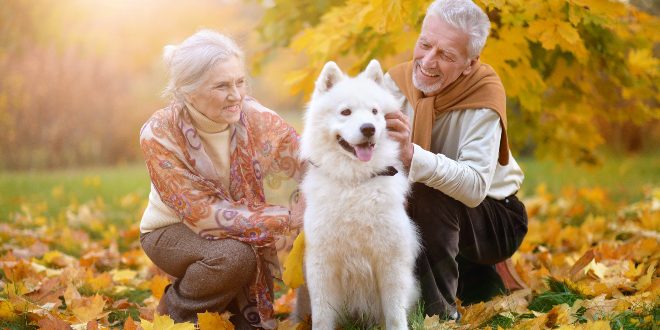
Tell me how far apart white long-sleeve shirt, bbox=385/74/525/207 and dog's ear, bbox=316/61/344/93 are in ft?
1.49

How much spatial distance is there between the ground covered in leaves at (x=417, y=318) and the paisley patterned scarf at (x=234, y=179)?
1.19 feet

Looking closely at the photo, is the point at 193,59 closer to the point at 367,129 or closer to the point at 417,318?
the point at 367,129

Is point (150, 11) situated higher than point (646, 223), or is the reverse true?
point (150, 11)

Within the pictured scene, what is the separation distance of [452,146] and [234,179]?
1080 millimetres

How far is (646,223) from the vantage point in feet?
15.6

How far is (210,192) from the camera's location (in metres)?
2.93

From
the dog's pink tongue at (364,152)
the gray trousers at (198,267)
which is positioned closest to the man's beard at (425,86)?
the dog's pink tongue at (364,152)

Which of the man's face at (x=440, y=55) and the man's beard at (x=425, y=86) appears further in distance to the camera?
the man's beard at (x=425, y=86)

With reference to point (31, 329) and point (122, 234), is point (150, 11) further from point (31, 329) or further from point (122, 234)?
point (31, 329)

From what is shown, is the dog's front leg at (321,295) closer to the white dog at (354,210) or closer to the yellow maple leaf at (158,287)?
the white dog at (354,210)

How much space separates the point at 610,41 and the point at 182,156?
9.27ft

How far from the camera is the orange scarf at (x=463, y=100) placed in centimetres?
305

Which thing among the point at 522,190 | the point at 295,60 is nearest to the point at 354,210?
the point at 295,60

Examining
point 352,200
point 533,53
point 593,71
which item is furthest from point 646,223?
point 352,200
